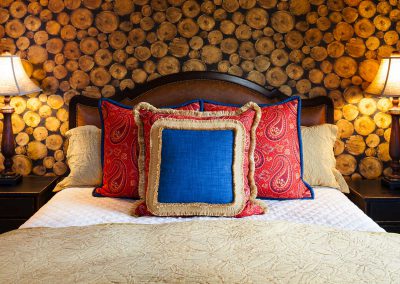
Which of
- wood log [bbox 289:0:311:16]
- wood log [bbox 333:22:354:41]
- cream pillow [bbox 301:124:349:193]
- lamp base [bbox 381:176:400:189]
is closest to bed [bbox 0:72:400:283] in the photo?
cream pillow [bbox 301:124:349:193]

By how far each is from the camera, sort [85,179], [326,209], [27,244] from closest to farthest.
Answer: [27,244] → [326,209] → [85,179]

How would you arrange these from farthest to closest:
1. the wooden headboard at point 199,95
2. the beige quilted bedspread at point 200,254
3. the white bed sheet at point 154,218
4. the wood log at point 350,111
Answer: the wood log at point 350,111 → the wooden headboard at point 199,95 → the white bed sheet at point 154,218 → the beige quilted bedspread at point 200,254

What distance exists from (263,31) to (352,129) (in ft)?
2.89

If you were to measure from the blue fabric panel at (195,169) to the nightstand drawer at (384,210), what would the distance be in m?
1.00

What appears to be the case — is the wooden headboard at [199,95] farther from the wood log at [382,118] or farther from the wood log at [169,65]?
the wood log at [382,118]

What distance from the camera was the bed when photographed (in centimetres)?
136

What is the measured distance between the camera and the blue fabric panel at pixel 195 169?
2023 mm

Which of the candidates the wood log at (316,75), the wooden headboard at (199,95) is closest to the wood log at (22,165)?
the wooden headboard at (199,95)

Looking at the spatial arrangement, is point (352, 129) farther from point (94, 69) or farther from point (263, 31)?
point (94, 69)

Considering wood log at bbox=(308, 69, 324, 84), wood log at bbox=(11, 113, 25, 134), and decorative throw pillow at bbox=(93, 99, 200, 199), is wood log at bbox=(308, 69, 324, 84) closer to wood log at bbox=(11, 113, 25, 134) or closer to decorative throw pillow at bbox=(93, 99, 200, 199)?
decorative throw pillow at bbox=(93, 99, 200, 199)

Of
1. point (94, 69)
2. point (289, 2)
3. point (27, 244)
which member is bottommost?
point (27, 244)

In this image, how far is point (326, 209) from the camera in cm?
219

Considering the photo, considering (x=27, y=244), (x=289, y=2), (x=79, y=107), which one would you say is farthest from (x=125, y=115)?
(x=289, y=2)

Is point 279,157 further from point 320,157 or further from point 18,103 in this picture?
point 18,103
